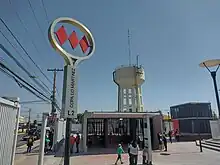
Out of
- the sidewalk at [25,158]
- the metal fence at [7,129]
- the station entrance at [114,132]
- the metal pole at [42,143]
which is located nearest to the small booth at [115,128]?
the station entrance at [114,132]

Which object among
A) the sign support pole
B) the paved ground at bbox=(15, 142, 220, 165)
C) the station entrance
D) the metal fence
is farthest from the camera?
the station entrance

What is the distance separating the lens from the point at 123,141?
72.4ft

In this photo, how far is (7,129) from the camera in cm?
575

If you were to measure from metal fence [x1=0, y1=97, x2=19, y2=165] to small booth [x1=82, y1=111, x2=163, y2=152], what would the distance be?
11.0 m

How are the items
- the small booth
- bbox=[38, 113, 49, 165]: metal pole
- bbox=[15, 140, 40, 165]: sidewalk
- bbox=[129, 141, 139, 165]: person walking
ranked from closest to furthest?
bbox=[38, 113, 49, 165]: metal pole, bbox=[129, 141, 139, 165]: person walking, bbox=[15, 140, 40, 165]: sidewalk, the small booth

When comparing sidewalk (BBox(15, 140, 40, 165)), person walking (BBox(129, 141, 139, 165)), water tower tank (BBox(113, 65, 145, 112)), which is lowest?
sidewalk (BBox(15, 140, 40, 165))

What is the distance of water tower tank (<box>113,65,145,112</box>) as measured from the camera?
31.7 m

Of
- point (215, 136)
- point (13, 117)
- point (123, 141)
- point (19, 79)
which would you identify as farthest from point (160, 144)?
point (13, 117)

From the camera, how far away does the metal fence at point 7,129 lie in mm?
5426

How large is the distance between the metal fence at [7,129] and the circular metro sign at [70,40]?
2310mm

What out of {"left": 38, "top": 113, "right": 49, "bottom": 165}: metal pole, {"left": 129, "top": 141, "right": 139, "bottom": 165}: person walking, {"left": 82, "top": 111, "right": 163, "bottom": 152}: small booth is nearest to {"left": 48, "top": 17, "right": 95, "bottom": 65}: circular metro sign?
{"left": 38, "top": 113, "right": 49, "bottom": 165}: metal pole

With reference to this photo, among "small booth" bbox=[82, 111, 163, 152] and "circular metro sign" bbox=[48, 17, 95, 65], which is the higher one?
"circular metro sign" bbox=[48, 17, 95, 65]

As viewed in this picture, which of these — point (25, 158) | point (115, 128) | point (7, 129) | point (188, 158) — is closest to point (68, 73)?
point (7, 129)

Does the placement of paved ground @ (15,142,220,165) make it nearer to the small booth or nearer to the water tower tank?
the small booth
